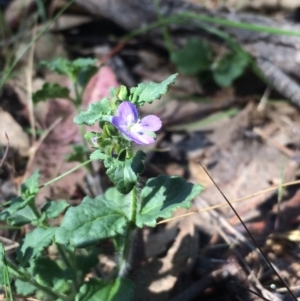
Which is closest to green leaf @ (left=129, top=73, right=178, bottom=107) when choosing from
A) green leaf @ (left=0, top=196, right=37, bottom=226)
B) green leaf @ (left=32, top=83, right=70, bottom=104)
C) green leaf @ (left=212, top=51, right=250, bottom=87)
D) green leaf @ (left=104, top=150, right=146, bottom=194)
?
green leaf @ (left=104, top=150, right=146, bottom=194)

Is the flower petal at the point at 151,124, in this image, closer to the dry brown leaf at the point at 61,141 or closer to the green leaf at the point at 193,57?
the dry brown leaf at the point at 61,141

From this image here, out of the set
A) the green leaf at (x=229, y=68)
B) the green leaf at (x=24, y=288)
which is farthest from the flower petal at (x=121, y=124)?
the green leaf at (x=229, y=68)

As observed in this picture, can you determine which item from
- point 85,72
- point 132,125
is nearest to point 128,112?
point 132,125

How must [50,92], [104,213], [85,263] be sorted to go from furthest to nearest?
[50,92] → [85,263] → [104,213]

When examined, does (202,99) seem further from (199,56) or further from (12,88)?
(12,88)

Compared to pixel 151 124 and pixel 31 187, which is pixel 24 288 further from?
pixel 151 124

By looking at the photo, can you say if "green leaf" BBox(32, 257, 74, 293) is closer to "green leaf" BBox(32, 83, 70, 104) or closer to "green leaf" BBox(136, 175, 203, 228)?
"green leaf" BBox(136, 175, 203, 228)
